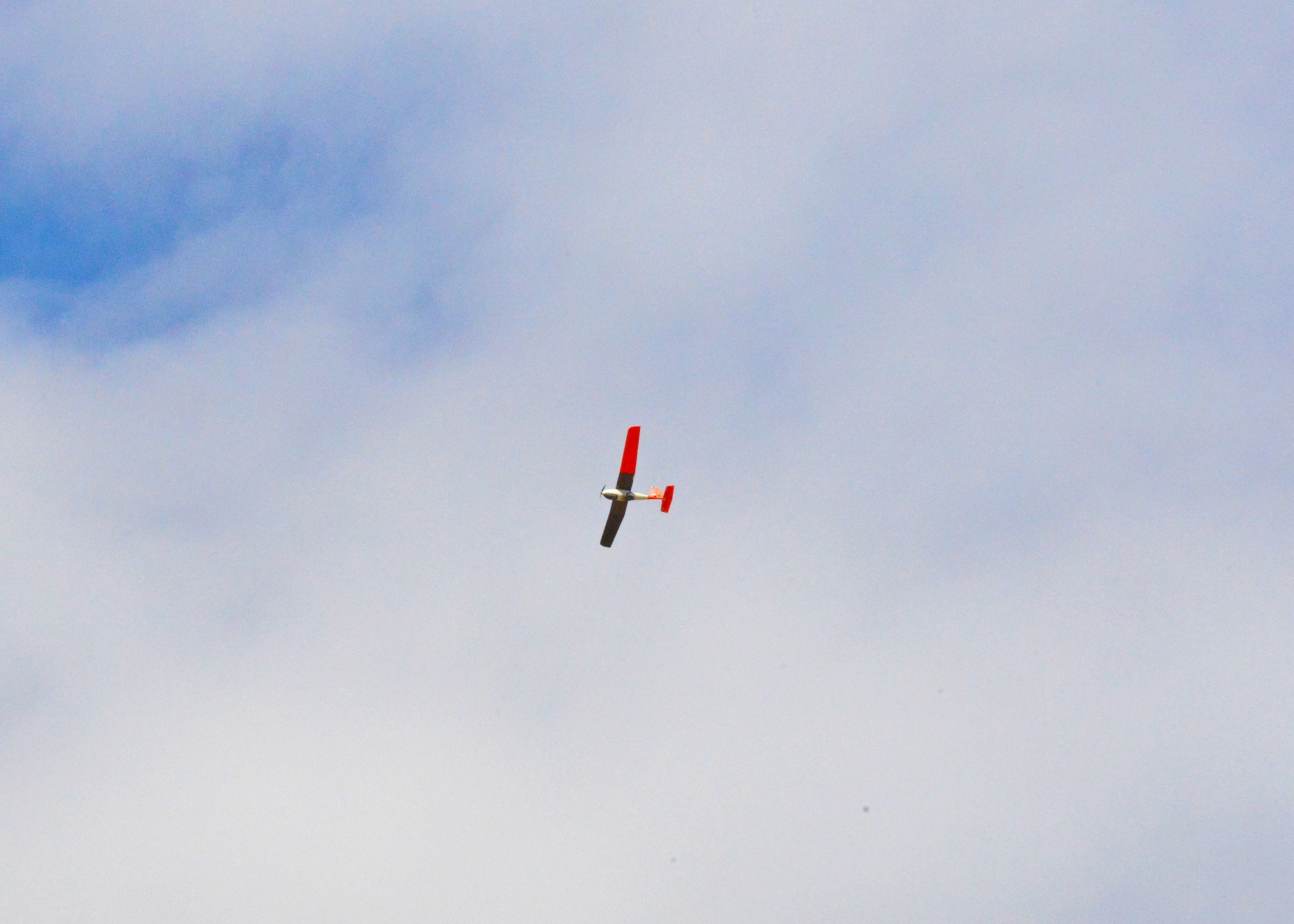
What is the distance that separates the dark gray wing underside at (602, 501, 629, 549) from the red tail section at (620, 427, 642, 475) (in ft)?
11.2

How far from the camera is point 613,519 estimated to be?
10856 centimetres

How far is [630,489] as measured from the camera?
107438 millimetres

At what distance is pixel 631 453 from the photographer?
10475 cm

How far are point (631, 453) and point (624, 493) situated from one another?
4128 millimetres

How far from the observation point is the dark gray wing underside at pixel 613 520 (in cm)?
10781

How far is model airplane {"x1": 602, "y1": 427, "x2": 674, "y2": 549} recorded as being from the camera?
10462 centimetres

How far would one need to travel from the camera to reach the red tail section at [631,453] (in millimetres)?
104250

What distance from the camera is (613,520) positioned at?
10856 cm

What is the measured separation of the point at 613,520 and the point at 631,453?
6867 mm

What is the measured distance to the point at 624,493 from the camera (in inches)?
4220

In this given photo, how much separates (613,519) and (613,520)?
5cm

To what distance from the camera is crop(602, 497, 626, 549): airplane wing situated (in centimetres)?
10781

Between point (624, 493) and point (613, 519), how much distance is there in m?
2.73
